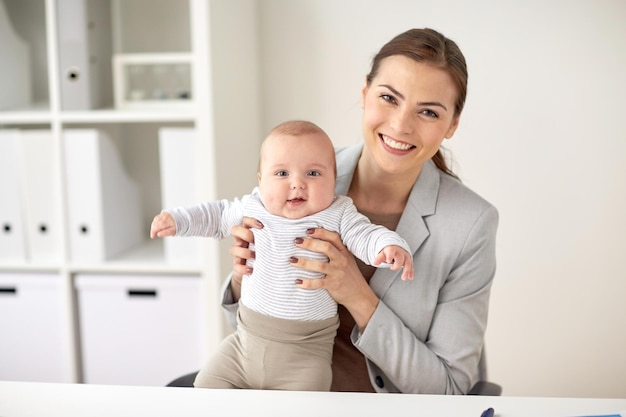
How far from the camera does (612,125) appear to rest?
2637 millimetres

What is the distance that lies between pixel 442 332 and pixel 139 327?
1.29 m

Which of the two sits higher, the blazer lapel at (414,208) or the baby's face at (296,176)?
the baby's face at (296,176)

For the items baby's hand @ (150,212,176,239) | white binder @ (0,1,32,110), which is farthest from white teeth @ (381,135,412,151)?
white binder @ (0,1,32,110)

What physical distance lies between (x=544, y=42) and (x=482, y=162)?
17.6 inches

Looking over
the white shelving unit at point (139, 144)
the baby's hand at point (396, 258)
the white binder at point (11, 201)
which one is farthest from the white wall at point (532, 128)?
the baby's hand at point (396, 258)

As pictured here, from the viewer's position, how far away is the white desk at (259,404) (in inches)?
46.2

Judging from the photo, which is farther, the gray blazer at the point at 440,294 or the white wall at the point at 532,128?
the white wall at the point at 532,128

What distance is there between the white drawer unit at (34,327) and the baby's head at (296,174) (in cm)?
136

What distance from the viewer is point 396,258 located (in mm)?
1312

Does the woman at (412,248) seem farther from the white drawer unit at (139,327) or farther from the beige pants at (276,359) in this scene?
the white drawer unit at (139,327)

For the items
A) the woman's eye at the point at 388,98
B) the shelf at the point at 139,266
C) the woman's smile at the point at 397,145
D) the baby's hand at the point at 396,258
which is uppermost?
the woman's eye at the point at 388,98

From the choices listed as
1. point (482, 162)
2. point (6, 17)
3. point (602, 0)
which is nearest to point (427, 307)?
point (482, 162)

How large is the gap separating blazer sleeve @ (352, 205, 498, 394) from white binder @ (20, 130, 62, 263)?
4.48 ft

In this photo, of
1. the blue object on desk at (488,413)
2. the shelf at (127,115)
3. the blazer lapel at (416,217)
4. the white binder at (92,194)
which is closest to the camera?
the blue object on desk at (488,413)
